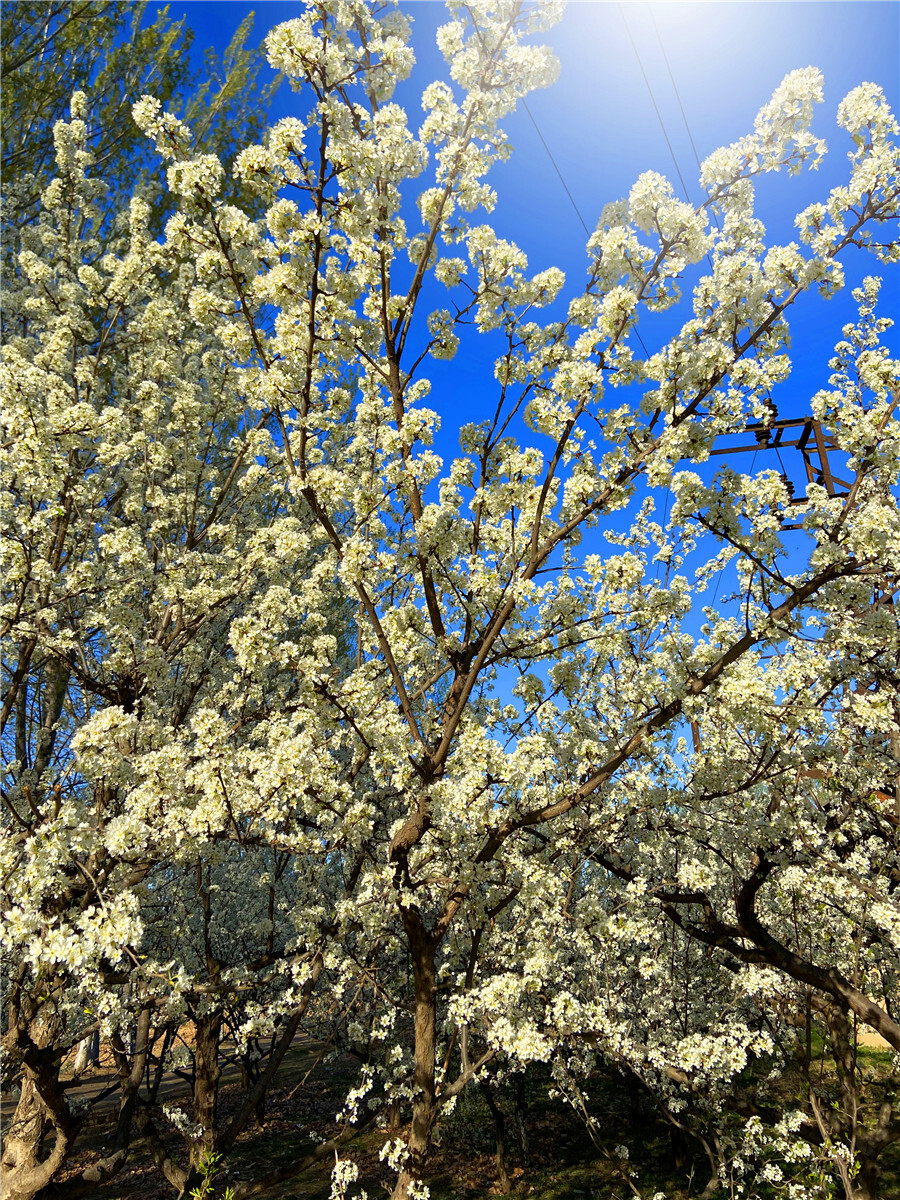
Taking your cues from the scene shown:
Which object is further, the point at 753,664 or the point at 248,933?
the point at 248,933

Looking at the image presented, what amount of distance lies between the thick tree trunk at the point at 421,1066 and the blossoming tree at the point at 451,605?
0.04 metres

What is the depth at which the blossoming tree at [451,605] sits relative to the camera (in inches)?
195

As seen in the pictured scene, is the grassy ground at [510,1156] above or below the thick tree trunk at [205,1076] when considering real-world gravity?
below

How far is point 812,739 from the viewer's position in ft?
22.7

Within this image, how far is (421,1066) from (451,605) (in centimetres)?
456

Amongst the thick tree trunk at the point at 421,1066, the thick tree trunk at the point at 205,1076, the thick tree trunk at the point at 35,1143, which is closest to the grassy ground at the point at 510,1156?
the thick tree trunk at the point at 205,1076

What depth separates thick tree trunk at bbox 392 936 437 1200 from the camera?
6266 millimetres

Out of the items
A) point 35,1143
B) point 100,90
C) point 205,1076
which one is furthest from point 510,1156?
point 100,90

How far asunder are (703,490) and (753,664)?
103 inches

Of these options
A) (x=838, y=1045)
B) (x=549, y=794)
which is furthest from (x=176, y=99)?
(x=838, y=1045)

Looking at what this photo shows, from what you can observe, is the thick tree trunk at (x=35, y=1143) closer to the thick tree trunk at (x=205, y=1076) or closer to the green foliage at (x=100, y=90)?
the thick tree trunk at (x=205, y=1076)

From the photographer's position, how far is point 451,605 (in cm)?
681

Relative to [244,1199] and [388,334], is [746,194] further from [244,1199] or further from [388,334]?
[244,1199]

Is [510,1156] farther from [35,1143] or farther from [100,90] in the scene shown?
[100,90]
